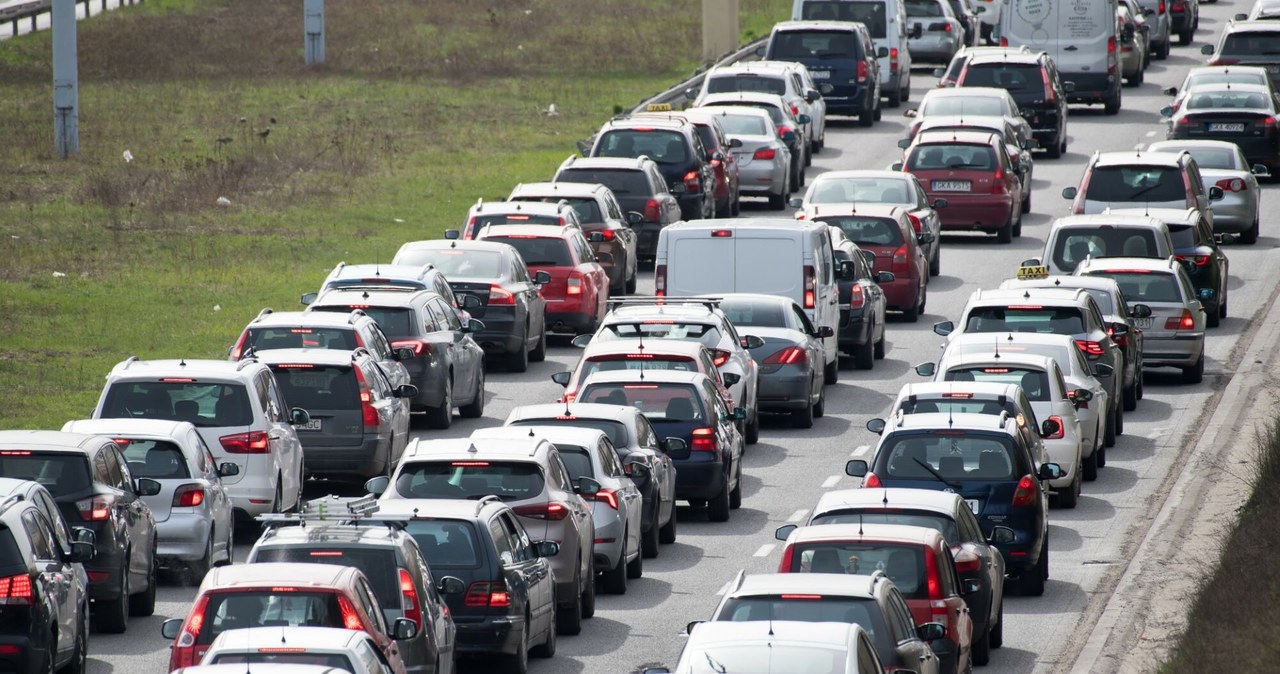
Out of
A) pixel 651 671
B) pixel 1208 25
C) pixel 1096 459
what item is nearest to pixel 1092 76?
pixel 1208 25

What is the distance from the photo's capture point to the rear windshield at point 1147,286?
3278 cm

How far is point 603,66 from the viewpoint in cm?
6575

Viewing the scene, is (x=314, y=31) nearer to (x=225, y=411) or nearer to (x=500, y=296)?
(x=500, y=296)

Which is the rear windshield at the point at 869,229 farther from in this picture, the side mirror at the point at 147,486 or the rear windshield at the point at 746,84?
the side mirror at the point at 147,486

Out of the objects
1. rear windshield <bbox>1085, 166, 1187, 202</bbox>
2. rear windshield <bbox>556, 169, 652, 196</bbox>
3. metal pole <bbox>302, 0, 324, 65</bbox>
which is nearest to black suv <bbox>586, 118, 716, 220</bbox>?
rear windshield <bbox>556, 169, 652, 196</bbox>

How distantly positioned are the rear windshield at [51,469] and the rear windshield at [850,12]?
38.3m

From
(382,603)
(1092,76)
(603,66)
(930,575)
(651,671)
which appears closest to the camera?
(651,671)

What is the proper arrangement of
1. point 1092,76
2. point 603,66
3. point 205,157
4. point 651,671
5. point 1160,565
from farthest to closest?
1. point 603,66
2. point 1092,76
3. point 205,157
4. point 1160,565
5. point 651,671

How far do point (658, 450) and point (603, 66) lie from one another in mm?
42345

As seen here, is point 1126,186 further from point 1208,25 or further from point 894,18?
point 1208,25

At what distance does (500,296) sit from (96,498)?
12.8 meters

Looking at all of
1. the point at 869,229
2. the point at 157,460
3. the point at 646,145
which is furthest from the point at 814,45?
the point at 157,460

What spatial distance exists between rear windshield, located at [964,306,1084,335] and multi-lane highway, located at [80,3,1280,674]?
141 centimetres

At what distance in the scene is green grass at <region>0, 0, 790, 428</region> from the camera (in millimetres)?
36344
